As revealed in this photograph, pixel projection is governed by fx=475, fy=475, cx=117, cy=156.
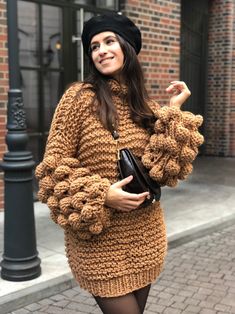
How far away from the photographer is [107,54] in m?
2.00

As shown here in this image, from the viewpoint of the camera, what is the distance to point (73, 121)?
1.96 meters

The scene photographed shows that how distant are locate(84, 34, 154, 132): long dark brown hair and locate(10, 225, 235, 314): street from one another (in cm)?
203

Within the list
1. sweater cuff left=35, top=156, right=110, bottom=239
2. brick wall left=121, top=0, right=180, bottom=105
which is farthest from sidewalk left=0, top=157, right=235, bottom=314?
sweater cuff left=35, top=156, right=110, bottom=239

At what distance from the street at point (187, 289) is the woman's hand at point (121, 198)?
1936mm

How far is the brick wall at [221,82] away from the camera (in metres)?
10.4

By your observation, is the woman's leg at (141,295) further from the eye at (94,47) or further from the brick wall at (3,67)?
the brick wall at (3,67)

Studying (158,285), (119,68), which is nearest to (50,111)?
(158,285)

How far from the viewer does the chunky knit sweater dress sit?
6.30ft

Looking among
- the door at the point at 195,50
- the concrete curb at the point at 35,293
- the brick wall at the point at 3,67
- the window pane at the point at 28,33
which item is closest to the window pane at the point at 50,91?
the window pane at the point at 28,33

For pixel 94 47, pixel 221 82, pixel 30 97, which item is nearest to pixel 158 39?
pixel 30 97

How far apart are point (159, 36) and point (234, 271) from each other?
451 centimetres

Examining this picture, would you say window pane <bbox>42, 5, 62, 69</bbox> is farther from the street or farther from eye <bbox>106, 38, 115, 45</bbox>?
eye <bbox>106, 38, 115, 45</bbox>

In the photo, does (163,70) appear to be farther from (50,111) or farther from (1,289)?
(1,289)

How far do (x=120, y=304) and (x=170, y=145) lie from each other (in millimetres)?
706
